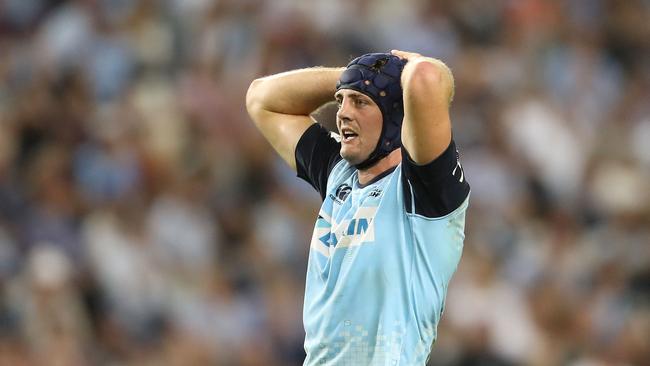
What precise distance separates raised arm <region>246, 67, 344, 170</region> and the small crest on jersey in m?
0.55

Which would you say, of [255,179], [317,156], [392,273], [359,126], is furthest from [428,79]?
[255,179]

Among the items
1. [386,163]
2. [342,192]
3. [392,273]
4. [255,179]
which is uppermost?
[386,163]

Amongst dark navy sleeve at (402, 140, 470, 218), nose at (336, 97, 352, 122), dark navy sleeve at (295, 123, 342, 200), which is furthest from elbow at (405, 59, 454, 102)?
dark navy sleeve at (295, 123, 342, 200)

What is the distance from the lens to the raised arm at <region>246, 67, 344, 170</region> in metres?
6.14

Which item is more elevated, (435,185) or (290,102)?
(290,102)

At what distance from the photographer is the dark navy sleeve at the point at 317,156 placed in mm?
5934

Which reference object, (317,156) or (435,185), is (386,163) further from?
(317,156)

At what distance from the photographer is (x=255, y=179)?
1162cm

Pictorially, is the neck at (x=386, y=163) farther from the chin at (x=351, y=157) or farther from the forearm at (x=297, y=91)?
the forearm at (x=297, y=91)

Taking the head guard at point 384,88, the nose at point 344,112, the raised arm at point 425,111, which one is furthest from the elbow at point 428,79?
the nose at point 344,112

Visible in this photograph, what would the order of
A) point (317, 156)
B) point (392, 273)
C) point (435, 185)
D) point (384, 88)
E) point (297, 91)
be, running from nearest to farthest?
point (435, 185) → point (392, 273) → point (384, 88) → point (317, 156) → point (297, 91)

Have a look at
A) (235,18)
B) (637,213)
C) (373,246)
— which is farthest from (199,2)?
(373,246)

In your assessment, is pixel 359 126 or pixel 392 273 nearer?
pixel 392 273

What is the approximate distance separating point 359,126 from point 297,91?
0.90 meters
